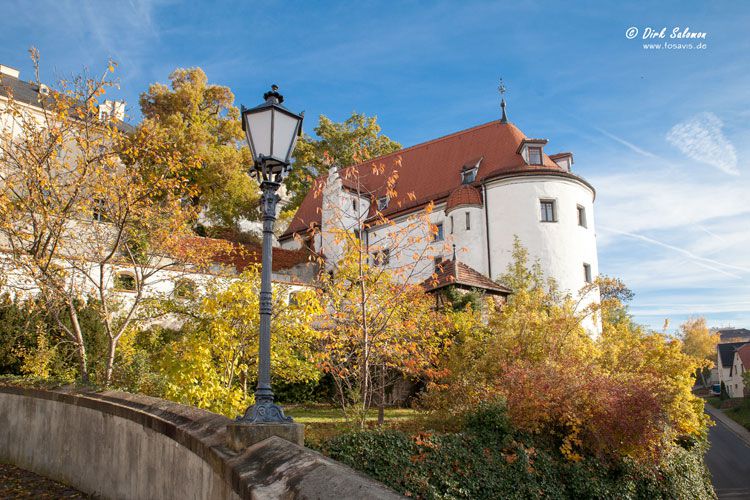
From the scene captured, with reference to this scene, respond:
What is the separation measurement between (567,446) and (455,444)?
9.85ft

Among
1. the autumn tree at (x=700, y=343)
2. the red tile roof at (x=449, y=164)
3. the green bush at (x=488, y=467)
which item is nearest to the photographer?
the green bush at (x=488, y=467)

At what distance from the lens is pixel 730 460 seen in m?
33.4

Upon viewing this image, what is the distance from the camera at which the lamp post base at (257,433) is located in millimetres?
4160

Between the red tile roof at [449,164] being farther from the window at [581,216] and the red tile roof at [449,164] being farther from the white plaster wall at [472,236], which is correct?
the white plaster wall at [472,236]

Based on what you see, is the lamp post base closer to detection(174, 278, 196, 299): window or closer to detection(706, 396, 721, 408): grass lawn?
detection(174, 278, 196, 299): window

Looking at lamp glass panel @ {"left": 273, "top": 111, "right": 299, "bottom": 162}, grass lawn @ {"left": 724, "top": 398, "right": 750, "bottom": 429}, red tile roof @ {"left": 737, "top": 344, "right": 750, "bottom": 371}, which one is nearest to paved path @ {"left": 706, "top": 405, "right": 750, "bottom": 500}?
grass lawn @ {"left": 724, "top": 398, "right": 750, "bottom": 429}

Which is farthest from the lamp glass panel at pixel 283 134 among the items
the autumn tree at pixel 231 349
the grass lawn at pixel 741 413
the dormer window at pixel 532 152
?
the grass lawn at pixel 741 413

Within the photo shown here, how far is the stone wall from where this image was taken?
308 cm

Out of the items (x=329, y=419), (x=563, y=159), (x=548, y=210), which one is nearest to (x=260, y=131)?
(x=329, y=419)

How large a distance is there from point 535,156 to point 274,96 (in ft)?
92.1

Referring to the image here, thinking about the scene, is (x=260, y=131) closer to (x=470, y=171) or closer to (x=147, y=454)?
(x=147, y=454)

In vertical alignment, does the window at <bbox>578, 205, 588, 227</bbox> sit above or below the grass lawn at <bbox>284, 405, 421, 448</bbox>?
above

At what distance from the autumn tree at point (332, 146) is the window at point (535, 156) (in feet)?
48.7

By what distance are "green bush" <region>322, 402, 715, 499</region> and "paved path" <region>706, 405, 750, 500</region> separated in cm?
1765
